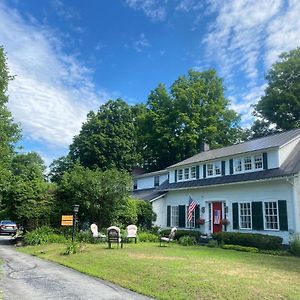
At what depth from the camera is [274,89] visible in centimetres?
3750

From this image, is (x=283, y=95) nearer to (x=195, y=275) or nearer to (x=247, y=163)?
(x=247, y=163)

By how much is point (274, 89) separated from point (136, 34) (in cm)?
2620

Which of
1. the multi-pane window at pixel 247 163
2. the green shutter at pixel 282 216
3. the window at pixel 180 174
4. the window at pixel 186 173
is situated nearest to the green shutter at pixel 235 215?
the multi-pane window at pixel 247 163

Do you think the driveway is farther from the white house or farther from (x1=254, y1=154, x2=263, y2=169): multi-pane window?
(x1=254, y1=154, x2=263, y2=169): multi-pane window

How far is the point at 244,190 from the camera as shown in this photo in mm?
21578

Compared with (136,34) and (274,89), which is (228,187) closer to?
(136,34)

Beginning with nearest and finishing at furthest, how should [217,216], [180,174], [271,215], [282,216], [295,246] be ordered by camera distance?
[295,246] < [282,216] < [271,215] < [217,216] < [180,174]

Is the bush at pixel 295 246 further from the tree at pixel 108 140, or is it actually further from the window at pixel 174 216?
the tree at pixel 108 140

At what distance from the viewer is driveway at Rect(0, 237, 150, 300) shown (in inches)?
315

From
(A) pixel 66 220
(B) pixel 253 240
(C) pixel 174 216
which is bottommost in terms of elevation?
(B) pixel 253 240

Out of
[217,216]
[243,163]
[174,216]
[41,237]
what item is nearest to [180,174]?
[174,216]

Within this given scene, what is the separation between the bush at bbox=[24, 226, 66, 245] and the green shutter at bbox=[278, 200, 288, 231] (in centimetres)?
1221

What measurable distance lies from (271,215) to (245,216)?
2.01m

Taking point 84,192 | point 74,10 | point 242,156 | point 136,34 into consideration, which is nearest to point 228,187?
point 242,156
